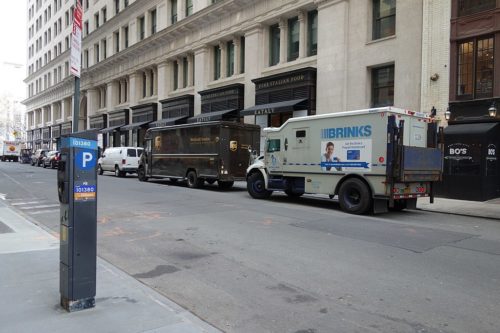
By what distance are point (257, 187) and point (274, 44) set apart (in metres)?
13.7

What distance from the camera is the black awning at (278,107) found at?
23094 mm

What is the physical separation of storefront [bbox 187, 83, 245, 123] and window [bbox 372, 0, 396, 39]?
387 inches

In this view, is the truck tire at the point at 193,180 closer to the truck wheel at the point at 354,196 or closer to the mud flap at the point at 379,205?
the truck wheel at the point at 354,196

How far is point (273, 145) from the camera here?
15359 mm

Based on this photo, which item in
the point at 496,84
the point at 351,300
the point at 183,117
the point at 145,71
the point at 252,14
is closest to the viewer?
the point at 351,300

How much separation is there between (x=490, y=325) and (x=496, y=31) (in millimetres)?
14452

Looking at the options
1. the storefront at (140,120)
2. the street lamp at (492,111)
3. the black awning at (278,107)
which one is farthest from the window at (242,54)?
the street lamp at (492,111)

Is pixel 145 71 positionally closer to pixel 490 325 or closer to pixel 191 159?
pixel 191 159

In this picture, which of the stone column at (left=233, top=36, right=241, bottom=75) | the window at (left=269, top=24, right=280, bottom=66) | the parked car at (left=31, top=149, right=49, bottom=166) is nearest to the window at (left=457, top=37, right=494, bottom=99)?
the window at (left=269, top=24, right=280, bottom=66)

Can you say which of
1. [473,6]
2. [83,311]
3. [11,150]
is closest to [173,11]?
[473,6]

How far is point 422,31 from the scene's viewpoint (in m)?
18.2

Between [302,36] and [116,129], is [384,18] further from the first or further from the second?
[116,129]

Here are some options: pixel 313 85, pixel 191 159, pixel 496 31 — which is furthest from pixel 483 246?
pixel 313 85

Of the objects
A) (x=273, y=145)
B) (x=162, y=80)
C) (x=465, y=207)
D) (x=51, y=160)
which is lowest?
(x=465, y=207)
